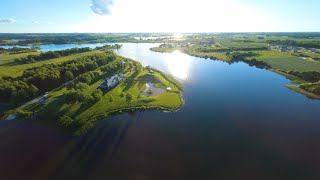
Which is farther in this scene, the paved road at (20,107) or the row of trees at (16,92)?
the row of trees at (16,92)

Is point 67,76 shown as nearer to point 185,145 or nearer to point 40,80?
point 40,80

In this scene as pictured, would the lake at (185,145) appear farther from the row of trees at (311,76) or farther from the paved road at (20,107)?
the row of trees at (311,76)

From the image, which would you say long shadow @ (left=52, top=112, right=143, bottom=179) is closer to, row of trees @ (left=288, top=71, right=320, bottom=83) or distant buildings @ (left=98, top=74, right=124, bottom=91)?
distant buildings @ (left=98, top=74, right=124, bottom=91)

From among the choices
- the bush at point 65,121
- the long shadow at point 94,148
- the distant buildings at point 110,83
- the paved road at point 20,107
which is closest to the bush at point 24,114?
the paved road at point 20,107

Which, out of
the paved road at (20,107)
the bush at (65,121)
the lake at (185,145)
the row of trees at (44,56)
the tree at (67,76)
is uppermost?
the tree at (67,76)

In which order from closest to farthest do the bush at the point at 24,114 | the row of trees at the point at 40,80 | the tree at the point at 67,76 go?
the bush at the point at 24,114 < the row of trees at the point at 40,80 < the tree at the point at 67,76

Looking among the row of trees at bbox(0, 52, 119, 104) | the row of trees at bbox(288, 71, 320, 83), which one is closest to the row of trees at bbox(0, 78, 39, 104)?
the row of trees at bbox(0, 52, 119, 104)

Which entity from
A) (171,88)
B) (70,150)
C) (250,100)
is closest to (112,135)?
(70,150)

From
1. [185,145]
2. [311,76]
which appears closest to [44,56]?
[185,145]

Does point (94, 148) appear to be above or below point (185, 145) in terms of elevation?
below
